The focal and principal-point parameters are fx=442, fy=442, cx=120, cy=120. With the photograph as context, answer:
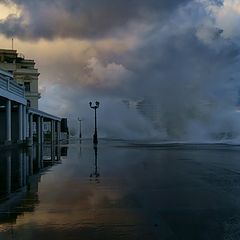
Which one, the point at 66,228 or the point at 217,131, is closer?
the point at 66,228

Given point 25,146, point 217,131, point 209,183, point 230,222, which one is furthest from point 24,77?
point 230,222

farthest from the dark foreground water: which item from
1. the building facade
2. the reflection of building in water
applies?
the building facade

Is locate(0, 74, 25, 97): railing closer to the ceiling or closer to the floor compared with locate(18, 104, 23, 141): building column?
closer to the ceiling

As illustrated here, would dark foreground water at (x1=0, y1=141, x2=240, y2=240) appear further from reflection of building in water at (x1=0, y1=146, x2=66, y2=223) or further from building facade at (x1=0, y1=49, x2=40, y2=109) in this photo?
building facade at (x1=0, y1=49, x2=40, y2=109)

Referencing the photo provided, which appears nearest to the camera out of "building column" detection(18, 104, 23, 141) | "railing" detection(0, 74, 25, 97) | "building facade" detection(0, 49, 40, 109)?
"railing" detection(0, 74, 25, 97)

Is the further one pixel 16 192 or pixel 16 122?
pixel 16 122

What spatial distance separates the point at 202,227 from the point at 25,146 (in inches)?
1245

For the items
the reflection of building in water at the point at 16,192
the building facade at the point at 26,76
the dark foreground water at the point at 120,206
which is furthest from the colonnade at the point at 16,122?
the building facade at the point at 26,76

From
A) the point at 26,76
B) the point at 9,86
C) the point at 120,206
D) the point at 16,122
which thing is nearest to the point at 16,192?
the point at 120,206

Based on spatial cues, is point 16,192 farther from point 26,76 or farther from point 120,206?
point 26,76

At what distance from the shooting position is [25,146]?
37031 millimetres

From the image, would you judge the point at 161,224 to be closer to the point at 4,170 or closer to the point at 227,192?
the point at 227,192

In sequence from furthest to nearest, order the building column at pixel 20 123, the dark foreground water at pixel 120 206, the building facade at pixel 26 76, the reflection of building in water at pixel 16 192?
1. the building facade at pixel 26 76
2. the building column at pixel 20 123
3. the reflection of building in water at pixel 16 192
4. the dark foreground water at pixel 120 206

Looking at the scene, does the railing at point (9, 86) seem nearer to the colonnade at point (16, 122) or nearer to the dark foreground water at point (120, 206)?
the colonnade at point (16, 122)
